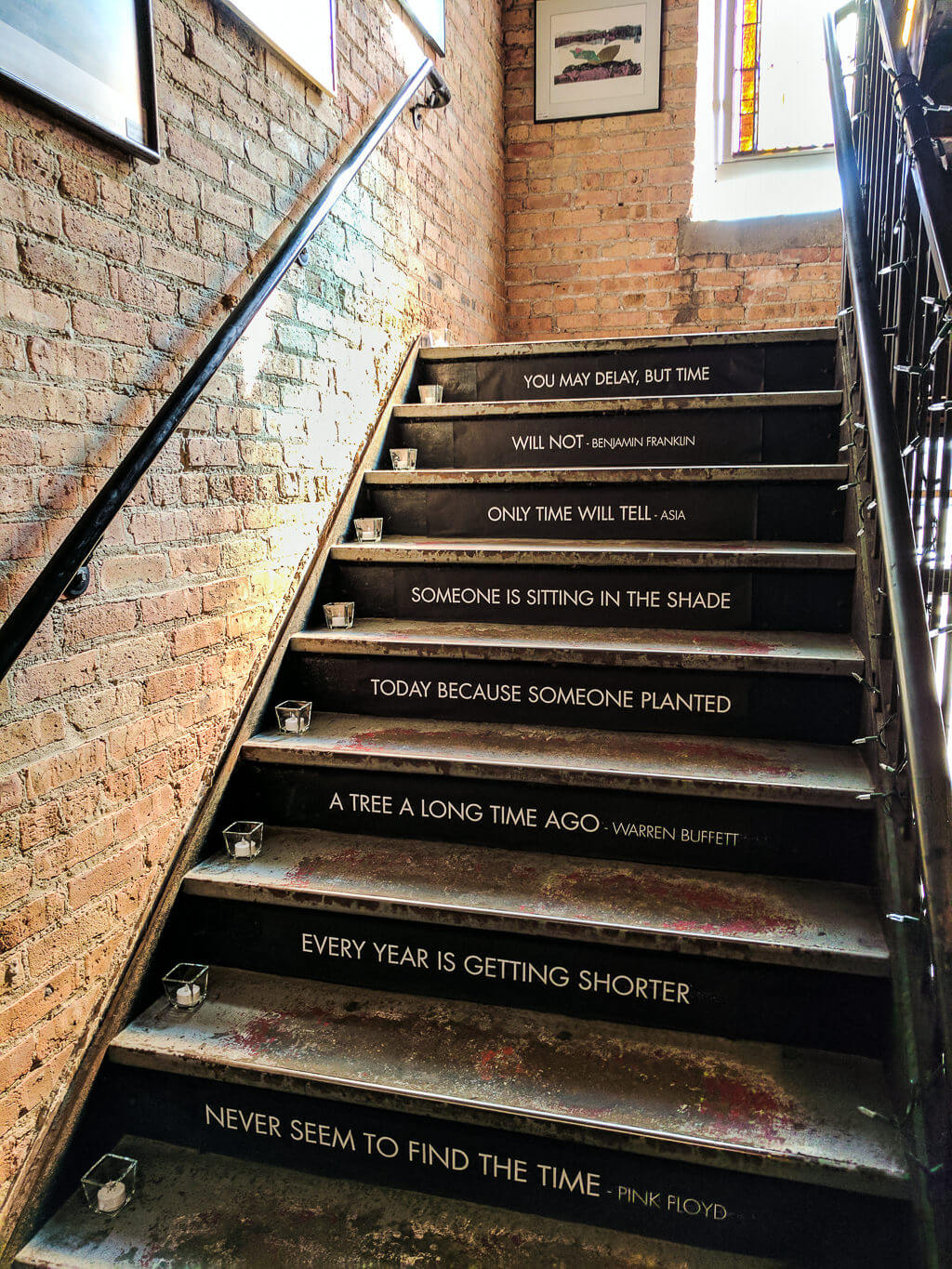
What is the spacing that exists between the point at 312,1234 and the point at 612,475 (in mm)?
1896

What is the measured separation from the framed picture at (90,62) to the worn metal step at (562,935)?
4.70 feet

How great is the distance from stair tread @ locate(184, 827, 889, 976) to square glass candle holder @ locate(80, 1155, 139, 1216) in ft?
1.61

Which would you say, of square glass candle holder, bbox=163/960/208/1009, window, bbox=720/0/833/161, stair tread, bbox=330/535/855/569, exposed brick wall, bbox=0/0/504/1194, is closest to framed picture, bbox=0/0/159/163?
exposed brick wall, bbox=0/0/504/1194

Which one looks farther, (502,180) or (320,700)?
(502,180)

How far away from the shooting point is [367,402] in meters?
2.77

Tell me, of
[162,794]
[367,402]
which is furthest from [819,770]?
[367,402]

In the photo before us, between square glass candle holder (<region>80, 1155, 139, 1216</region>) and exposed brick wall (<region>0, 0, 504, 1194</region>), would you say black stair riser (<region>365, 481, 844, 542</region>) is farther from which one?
square glass candle holder (<region>80, 1155, 139, 1216</region>)

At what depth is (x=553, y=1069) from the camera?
150 centimetres

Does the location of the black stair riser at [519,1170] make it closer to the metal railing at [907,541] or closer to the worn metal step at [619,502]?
the metal railing at [907,541]

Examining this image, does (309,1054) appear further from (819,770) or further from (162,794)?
(819,770)

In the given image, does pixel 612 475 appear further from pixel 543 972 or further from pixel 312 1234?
pixel 312 1234

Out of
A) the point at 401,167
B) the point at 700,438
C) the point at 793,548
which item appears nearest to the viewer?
the point at 793,548

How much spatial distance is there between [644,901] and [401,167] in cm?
267

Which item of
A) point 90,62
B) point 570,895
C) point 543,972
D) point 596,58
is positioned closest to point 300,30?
point 90,62
